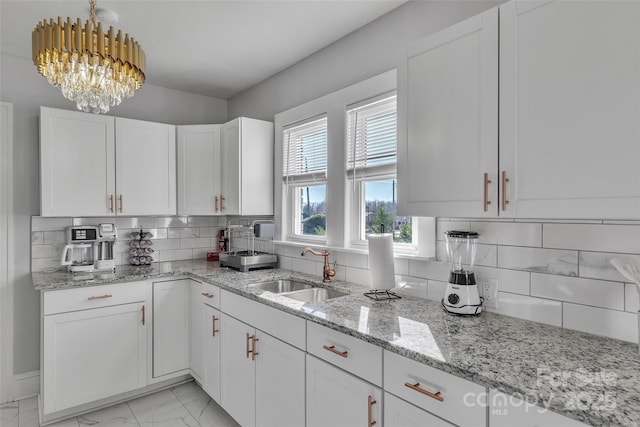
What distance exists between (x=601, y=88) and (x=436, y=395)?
111cm

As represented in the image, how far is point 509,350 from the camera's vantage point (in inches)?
49.4

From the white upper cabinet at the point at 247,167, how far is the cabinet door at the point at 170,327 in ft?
2.61

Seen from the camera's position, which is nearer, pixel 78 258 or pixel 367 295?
pixel 367 295

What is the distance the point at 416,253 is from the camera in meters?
2.11

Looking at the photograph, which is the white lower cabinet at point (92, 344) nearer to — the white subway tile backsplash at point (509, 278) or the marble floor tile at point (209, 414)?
the marble floor tile at point (209, 414)

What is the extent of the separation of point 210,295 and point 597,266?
2279 mm

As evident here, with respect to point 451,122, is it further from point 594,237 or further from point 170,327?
point 170,327

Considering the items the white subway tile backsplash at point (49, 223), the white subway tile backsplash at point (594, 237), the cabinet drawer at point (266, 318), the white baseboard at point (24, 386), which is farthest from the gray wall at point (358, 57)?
the white baseboard at point (24, 386)

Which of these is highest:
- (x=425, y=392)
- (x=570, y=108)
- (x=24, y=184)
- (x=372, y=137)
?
(x=372, y=137)

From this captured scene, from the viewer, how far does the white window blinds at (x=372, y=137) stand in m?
2.24

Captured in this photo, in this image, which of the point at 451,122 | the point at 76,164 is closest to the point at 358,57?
the point at 451,122

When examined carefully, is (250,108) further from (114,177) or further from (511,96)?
(511,96)

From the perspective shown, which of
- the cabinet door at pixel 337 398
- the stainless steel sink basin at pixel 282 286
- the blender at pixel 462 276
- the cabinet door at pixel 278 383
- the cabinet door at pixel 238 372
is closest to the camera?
the cabinet door at pixel 337 398

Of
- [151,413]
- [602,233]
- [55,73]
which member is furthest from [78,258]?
[602,233]
